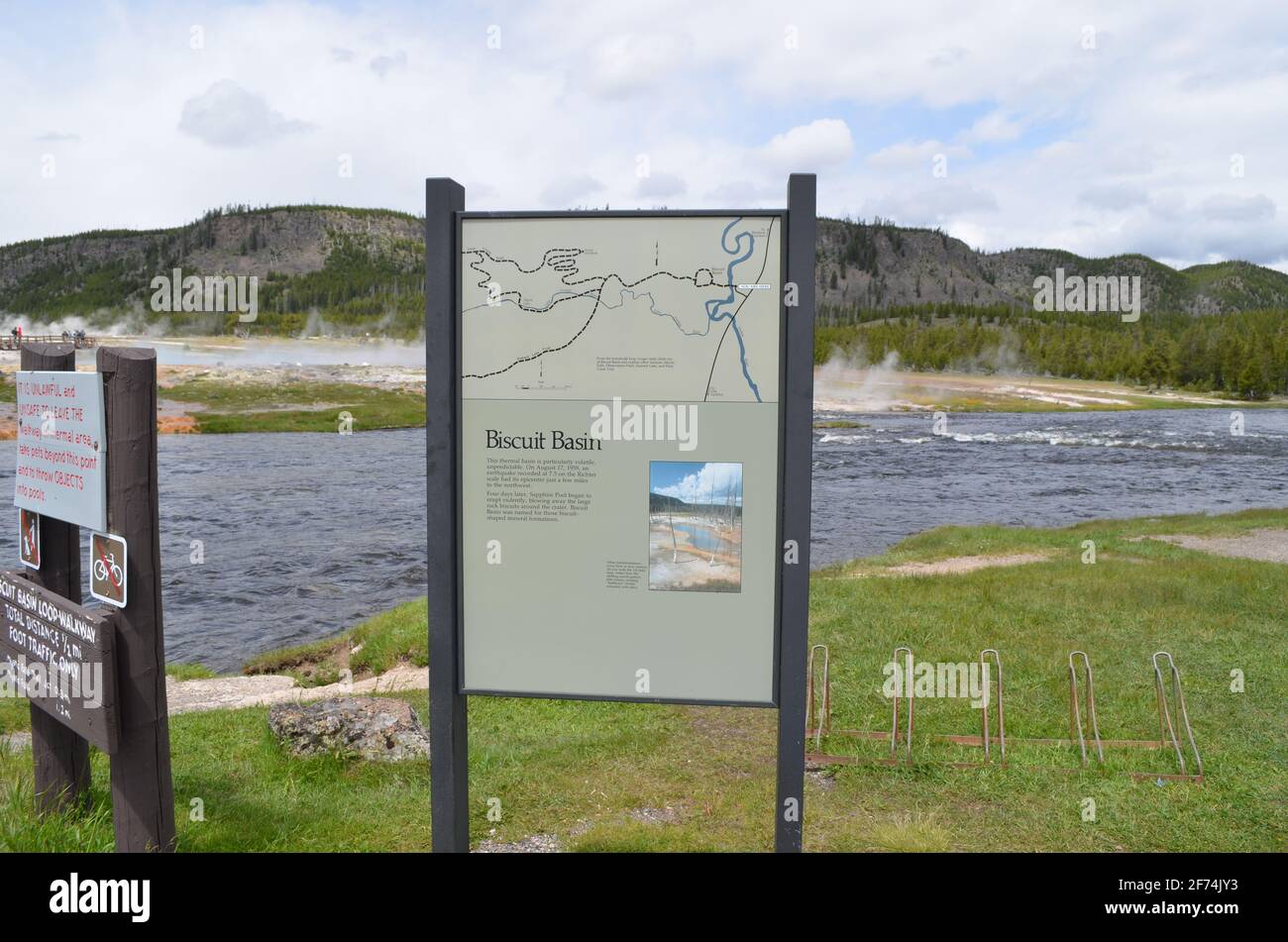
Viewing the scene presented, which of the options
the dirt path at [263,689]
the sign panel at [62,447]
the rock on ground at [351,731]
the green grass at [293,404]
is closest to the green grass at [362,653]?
the dirt path at [263,689]

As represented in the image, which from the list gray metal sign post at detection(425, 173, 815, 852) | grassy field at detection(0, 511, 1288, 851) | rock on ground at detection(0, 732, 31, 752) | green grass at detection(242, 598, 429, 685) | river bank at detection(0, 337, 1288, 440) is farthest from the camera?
river bank at detection(0, 337, 1288, 440)

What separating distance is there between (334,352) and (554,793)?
136 m

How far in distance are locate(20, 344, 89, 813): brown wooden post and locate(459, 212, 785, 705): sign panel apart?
9.08 ft

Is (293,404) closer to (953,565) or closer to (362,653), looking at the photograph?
(362,653)

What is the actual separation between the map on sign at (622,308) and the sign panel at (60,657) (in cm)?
243

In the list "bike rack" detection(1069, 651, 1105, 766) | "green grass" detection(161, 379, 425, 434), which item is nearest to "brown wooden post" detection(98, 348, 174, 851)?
"bike rack" detection(1069, 651, 1105, 766)

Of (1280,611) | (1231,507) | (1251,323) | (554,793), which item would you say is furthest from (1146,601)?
(1251,323)

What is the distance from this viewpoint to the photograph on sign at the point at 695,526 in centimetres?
398

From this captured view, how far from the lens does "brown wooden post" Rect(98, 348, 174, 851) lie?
4336 millimetres

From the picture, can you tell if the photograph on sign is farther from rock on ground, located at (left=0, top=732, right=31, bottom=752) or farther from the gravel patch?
rock on ground, located at (left=0, top=732, right=31, bottom=752)

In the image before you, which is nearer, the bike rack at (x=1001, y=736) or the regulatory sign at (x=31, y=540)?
the regulatory sign at (x=31, y=540)

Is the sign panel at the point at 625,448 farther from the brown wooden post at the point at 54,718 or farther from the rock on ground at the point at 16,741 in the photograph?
the rock on ground at the point at 16,741

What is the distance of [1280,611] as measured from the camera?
13617 millimetres

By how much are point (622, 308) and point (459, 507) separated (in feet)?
4.27
